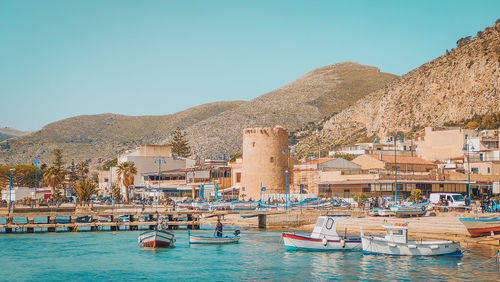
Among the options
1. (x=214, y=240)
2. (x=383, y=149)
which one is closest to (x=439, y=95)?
(x=383, y=149)

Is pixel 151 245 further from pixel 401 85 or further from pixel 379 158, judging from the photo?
pixel 401 85


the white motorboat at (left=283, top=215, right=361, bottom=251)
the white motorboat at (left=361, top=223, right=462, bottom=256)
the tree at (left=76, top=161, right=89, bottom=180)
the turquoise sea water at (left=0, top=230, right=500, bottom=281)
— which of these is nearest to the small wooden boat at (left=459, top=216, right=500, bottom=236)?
the turquoise sea water at (left=0, top=230, right=500, bottom=281)

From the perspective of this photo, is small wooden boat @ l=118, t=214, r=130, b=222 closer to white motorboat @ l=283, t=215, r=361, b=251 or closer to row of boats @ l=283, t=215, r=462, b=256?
row of boats @ l=283, t=215, r=462, b=256

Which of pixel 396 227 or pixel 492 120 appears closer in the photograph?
pixel 396 227

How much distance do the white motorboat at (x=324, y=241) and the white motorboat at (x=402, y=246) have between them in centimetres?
203

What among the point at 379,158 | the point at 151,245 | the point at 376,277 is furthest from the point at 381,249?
the point at 379,158

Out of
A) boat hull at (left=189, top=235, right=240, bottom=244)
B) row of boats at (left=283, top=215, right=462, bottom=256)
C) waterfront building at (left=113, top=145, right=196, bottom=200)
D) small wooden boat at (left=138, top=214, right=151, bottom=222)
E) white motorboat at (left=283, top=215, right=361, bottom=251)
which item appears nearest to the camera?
row of boats at (left=283, top=215, right=462, bottom=256)

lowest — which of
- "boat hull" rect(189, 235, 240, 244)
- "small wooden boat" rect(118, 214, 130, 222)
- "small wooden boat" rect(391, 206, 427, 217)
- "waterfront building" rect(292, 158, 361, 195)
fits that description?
"boat hull" rect(189, 235, 240, 244)

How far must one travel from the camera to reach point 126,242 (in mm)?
48406

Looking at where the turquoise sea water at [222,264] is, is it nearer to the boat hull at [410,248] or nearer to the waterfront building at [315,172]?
the boat hull at [410,248]

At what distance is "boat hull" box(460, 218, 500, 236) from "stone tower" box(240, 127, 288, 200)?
32.7 m

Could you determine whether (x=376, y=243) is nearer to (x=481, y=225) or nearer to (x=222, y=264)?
(x=481, y=225)

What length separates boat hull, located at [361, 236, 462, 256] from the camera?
119 ft

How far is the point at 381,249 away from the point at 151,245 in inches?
687
